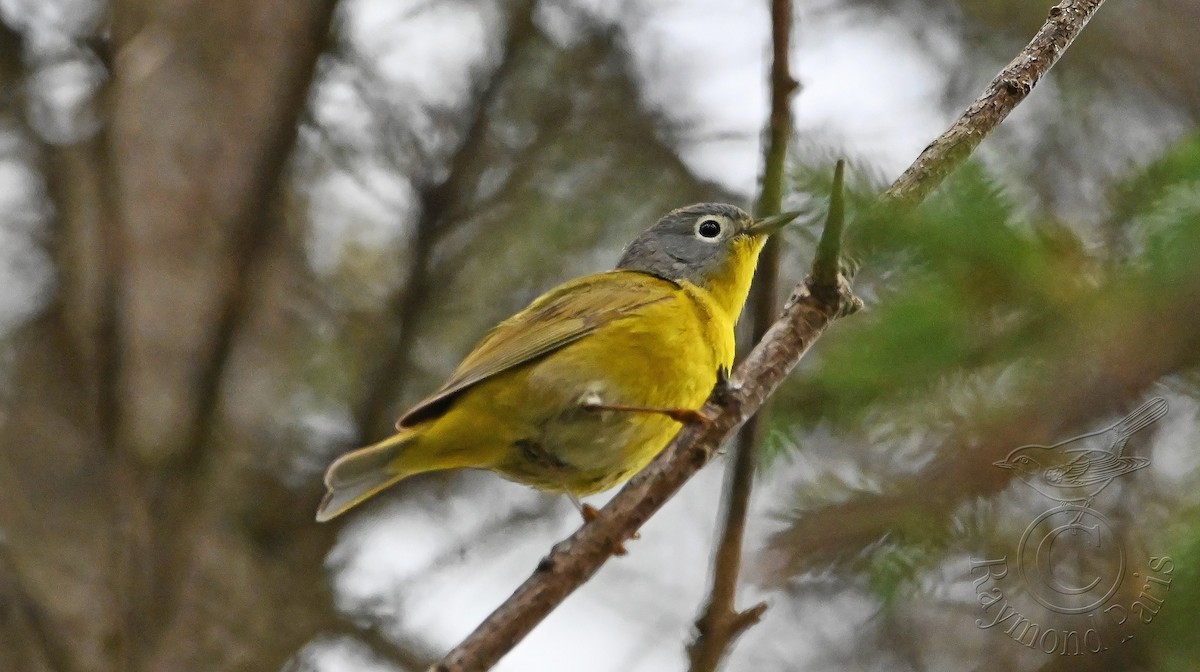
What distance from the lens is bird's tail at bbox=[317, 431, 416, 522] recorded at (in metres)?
3.76

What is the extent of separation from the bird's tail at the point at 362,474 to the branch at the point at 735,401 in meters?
1.37

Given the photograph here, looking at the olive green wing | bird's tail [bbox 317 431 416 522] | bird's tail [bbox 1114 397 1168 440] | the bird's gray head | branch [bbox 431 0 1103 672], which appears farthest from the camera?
the bird's gray head

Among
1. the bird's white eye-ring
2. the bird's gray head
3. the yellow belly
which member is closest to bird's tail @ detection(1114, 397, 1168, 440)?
the yellow belly

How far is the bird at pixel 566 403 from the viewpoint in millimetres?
3812

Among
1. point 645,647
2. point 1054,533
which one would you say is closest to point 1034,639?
point 1054,533

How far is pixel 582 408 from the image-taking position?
387cm

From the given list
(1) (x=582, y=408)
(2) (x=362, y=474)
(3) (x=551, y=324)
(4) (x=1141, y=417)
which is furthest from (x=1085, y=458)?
(2) (x=362, y=474)

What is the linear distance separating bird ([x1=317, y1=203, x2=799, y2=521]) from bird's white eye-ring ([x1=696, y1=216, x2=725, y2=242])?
21.8 inches

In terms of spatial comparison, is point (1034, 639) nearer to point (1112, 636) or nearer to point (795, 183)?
point (1112, 636)

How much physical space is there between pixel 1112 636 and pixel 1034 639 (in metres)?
0.45

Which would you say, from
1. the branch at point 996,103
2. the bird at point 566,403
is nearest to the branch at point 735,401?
the branch at point 996,103

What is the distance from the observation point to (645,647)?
6.09 m

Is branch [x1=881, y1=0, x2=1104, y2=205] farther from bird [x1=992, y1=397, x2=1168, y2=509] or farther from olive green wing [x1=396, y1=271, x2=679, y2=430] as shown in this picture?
olive green wing [x1=396, y1=271, x2=679, y2=430]

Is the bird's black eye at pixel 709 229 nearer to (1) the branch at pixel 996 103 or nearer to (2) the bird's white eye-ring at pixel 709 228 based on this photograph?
(2) the bird's white eye-ring at pixel 709 228
